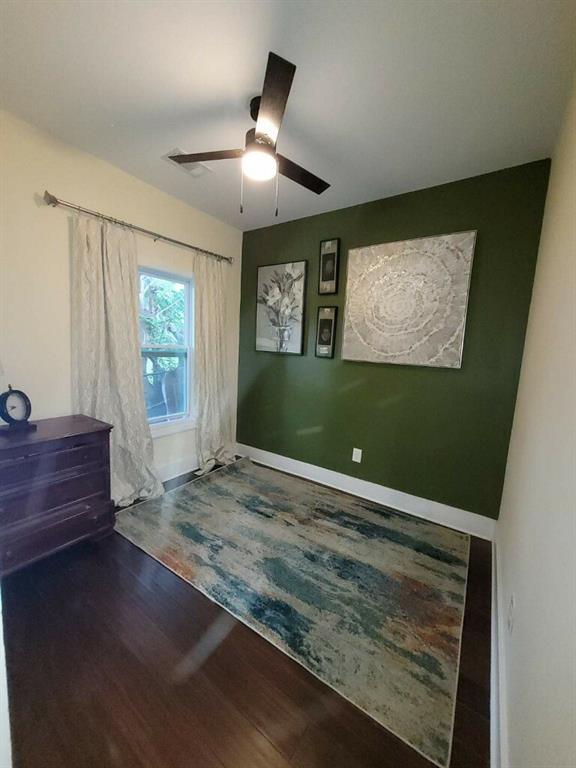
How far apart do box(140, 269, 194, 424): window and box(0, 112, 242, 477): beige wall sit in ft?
1.19

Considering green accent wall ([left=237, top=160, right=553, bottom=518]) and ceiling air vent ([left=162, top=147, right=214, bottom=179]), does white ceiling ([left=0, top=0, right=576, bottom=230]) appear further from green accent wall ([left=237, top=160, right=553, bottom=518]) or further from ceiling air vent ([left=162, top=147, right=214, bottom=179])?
green accent wall ([left=237, top=160, right=553, bottom=518])

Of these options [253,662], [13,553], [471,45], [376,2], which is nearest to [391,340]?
[471,45]

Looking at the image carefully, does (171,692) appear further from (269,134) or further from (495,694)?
(269,134)

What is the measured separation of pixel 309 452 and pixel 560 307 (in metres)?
2.30

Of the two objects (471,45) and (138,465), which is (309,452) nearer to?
(138,465)

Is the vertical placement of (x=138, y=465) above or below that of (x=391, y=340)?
below

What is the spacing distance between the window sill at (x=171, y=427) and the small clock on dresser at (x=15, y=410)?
1043 millimetres

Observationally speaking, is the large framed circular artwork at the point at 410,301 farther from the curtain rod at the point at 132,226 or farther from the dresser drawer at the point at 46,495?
the dresser drawer at the point at 46,495

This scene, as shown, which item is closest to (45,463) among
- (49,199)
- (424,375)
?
(49,199)

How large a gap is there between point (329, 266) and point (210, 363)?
60.6 inches

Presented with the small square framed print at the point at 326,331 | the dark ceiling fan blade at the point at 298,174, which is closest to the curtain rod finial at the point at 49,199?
the dark ceiling fan blade at the point at 298,174

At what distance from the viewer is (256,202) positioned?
2.62m

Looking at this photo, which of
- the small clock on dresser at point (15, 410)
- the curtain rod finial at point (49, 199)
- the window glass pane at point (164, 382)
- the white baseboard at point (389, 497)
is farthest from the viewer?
the window glass pane at point (164, 382)

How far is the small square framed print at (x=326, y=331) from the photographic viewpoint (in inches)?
110
